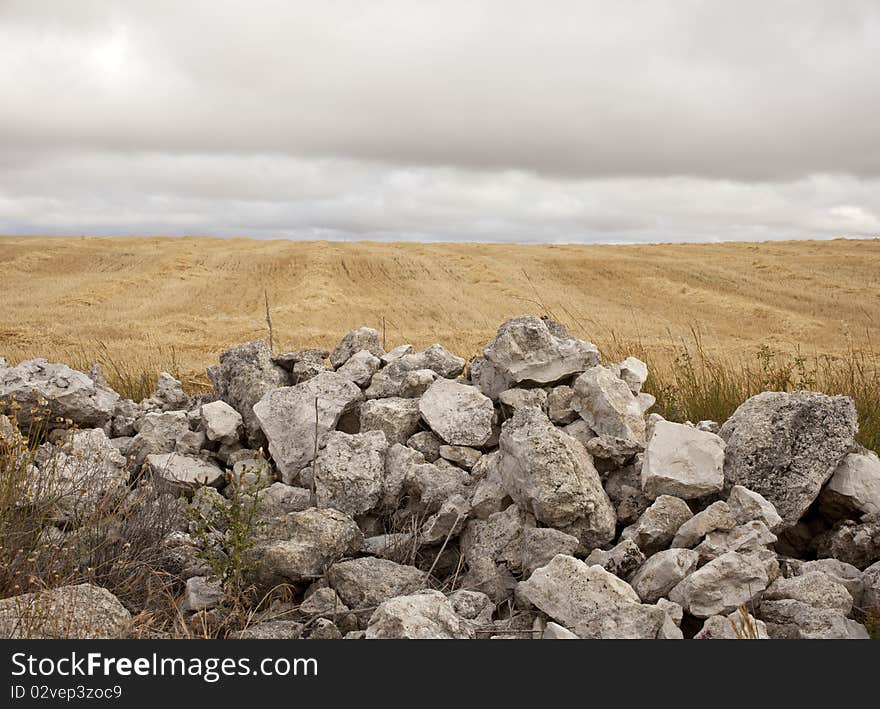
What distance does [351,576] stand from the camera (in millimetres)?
4492

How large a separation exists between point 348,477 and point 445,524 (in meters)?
0.75

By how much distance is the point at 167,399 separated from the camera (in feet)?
24.9

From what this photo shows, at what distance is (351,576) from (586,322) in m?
17.1

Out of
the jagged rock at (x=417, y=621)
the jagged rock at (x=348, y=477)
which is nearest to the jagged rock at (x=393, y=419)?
the jagged rock at (x=348, y=477)

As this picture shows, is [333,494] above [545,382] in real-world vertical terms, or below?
below

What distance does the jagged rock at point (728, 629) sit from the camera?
3.75 meters

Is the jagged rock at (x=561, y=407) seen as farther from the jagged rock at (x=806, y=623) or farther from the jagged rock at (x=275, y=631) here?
the jagged rock at (x=275, y=631)

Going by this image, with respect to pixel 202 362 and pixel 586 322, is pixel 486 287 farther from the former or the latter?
pixel 202 362

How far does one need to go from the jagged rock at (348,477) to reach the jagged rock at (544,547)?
3.79ft

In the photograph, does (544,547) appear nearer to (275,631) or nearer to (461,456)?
(461,456)

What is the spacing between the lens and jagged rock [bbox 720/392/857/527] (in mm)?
5090

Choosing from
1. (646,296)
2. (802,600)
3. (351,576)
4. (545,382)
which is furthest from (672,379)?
(646,296)

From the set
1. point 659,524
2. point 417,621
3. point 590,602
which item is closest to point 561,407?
point 659,524
